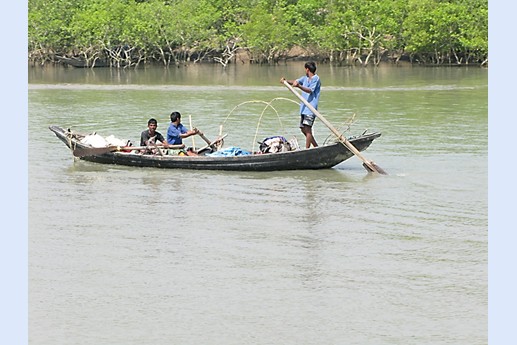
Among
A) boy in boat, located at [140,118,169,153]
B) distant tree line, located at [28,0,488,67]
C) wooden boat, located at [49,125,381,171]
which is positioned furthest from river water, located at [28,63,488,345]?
distant tree line, located at [28,0,488,67]

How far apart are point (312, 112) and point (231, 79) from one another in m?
20.3

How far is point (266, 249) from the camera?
9.05 metres

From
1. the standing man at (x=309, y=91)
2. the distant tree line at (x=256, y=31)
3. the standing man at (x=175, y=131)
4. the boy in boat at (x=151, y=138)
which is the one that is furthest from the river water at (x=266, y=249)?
the distant tree line at (x=256, y=31)

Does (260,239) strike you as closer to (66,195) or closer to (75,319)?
(75,319)

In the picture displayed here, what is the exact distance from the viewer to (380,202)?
11.0m

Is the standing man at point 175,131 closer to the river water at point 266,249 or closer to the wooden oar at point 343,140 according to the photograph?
the river water at point 266,249

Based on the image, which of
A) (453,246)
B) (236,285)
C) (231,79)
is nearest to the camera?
(236,285)

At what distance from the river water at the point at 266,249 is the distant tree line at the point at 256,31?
75.0 ft

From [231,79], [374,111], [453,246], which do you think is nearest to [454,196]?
[453,246]

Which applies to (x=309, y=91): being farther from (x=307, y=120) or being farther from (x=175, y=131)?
(x=175, y=131)

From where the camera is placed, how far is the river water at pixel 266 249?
23.4ft

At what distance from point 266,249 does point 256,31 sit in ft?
112

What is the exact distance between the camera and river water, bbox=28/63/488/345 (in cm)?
714

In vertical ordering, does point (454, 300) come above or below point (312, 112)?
below
